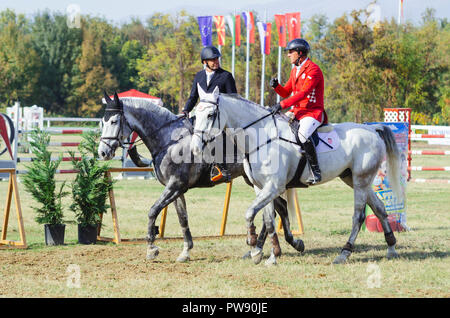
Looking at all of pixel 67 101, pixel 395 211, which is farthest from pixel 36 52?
pixel 395 211

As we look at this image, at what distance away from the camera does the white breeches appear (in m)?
7.84

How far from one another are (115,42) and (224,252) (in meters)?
64.7

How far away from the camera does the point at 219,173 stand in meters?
8.45

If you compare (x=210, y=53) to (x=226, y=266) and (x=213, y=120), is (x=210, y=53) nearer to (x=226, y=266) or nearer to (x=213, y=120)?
(x=213, y=120)

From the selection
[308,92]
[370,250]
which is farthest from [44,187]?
[370,250]

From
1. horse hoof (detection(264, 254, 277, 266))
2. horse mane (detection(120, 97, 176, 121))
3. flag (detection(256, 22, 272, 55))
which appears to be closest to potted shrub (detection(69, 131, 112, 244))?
horse mane (detection(120, 97, 176, 121))

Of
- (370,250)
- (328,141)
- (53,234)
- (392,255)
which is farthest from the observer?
(53,234)

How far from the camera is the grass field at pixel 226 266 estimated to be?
6461mm

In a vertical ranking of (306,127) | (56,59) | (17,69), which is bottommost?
(306,127)

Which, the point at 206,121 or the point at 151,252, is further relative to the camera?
the point at 151,252

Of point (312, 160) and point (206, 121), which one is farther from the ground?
point (206, 121)

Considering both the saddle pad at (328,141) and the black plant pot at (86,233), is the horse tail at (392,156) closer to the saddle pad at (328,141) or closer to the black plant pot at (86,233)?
the saddle pad at (328,141)

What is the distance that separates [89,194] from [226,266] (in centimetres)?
293

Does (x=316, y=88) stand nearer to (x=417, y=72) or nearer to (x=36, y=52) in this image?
(x=417, y=72)
